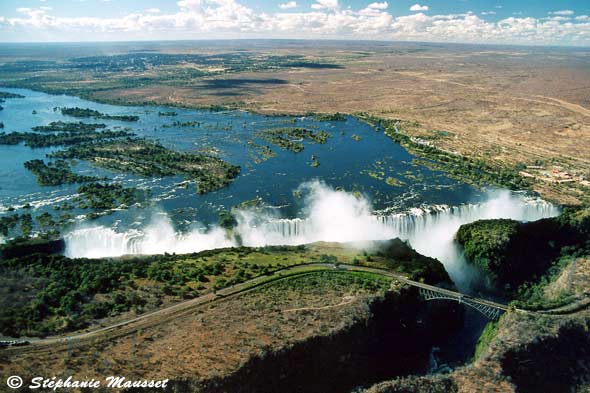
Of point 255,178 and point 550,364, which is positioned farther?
point 255,178

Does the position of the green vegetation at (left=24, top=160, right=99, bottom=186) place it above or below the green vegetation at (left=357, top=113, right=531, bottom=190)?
above

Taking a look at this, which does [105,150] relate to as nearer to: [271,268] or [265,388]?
[271,268]

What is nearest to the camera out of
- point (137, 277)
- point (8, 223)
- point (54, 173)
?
point (137, 277)

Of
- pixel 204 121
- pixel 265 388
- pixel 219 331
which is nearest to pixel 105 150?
pixel 204 121

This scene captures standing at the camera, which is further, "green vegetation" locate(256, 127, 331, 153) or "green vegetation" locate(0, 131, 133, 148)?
"green vegetation" locate(256, 127, 331, 153)

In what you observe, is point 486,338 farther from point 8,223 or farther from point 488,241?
point 8,223

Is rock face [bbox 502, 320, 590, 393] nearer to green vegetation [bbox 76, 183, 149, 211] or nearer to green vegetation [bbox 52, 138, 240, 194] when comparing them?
green vegetation [bbox 52, 138, 240, 194]

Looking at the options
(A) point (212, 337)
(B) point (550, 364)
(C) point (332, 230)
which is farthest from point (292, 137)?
(B) point (550, 364)

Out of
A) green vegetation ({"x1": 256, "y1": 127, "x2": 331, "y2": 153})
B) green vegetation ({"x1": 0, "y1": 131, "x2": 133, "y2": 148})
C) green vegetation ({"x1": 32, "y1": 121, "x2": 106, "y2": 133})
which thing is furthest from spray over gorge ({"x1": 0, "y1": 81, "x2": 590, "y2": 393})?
green vegetation ({"x1": 32, "y1": 121, "x2": 106, "y2": 133})
